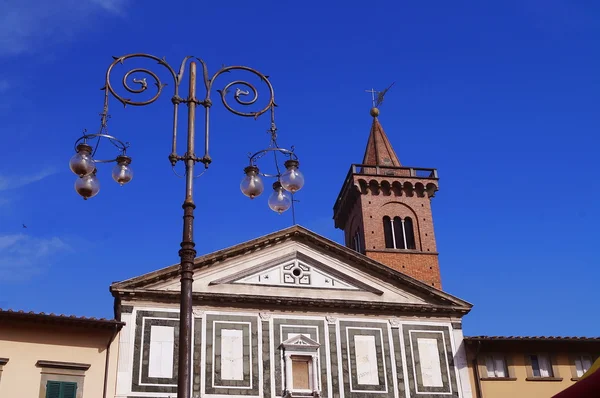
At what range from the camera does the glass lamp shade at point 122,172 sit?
10742 mm

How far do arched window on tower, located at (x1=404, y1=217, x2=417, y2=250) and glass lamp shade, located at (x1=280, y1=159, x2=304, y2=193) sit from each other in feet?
94.3

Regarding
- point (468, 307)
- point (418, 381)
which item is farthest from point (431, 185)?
point (418, 381)

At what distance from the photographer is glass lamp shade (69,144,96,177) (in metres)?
10.2

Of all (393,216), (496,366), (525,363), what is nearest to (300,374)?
(496,366)

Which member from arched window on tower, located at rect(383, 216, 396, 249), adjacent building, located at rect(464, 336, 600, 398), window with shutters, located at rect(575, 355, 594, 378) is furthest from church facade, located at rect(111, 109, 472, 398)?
arched window on tower, located at rect(383, 216, 396, 249)

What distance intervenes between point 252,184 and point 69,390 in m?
13.9

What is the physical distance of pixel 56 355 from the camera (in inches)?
870

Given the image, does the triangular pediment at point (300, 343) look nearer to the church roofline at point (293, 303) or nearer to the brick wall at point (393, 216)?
the church roofline at point (293, 303)

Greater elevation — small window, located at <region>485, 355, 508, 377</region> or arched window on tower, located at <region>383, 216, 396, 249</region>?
arched window on tower, located at <region>383, 216, 396, 249</region>

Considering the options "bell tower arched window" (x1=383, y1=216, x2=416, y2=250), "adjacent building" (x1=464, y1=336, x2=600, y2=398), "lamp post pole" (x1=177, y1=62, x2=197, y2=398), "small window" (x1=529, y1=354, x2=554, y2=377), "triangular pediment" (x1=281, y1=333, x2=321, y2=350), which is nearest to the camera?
"lamp post pole" (x1=177, y1=62, x2=197, y2=398)

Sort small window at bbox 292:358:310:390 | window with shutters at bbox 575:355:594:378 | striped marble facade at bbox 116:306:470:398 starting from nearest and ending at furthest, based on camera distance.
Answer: striped marble facade at bbox 116:306:470:398 → small window at bbox 292:358:310:390 → window with shutters at bbox 575:355:594:378

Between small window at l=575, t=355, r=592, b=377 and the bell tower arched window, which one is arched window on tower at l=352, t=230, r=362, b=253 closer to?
the bell tower arched window

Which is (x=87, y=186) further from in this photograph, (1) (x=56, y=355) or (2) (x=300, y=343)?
(2) (x=300, y=343)

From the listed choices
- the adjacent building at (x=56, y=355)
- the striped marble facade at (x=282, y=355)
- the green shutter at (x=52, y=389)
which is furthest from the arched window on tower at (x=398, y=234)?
the green shutter at (x=52, y=389)
